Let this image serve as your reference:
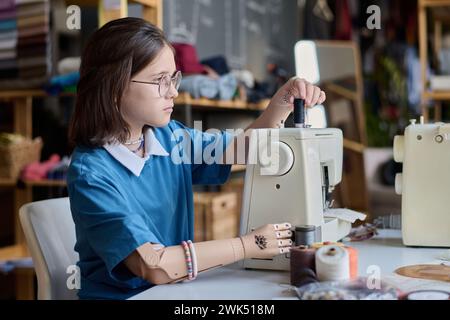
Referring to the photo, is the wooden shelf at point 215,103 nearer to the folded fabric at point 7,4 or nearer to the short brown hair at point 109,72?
the folded fabric at point 7,4

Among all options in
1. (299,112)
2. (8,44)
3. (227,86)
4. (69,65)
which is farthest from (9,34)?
(299,112)

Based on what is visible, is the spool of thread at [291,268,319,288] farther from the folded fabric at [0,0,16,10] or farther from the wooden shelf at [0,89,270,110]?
the folded fabric at [0,0,16,10]

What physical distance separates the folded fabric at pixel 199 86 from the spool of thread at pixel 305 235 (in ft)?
5.47

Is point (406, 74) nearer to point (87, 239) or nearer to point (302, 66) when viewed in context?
point (302, 66)

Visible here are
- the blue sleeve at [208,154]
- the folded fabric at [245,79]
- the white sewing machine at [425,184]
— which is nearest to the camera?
the white sewing machine at [425,184]

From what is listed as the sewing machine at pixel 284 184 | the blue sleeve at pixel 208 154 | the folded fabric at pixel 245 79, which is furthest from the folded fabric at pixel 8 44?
the sewing machine at pixel 284 184

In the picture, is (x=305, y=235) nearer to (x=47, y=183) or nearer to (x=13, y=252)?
(x=47, y=183)

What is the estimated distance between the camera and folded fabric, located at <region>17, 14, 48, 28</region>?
3.08 meters

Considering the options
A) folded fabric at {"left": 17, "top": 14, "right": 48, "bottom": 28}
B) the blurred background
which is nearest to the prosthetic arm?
the blurred background

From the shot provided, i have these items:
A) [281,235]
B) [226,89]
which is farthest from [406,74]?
[281,235]

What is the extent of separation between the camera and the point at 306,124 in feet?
4.77

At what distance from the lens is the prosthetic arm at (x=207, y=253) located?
1208 millimetres

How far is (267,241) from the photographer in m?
1.33
